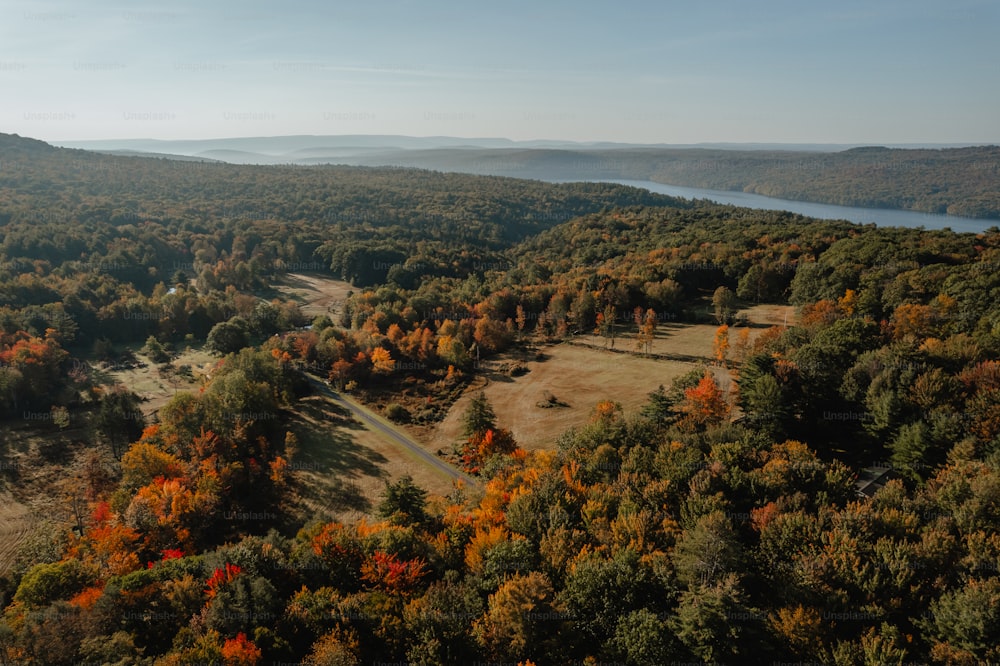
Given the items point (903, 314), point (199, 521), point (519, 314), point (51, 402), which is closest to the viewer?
point (199, 521)

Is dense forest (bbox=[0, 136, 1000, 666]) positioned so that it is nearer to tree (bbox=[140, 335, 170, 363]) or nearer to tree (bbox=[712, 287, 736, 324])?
tree (bbox=[712, 287, 736, 324])

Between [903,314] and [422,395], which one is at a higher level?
[903,314]

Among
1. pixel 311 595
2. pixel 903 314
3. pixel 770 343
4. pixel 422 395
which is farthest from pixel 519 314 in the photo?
pixel 311 595

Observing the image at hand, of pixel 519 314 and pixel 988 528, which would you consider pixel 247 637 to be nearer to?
pixel 988 528

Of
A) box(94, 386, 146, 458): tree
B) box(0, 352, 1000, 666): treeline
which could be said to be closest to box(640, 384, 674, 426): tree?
box(0, 352, 1000, 666): treeline

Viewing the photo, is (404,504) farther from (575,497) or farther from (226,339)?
(226,339)

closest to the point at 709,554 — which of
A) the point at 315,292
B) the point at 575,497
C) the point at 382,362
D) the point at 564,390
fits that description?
the point at 575,497
